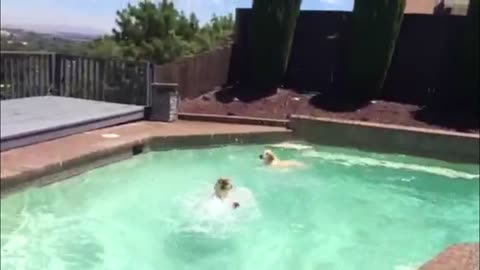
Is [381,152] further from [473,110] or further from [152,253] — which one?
[152,253]

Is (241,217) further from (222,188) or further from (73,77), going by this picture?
(73,77)

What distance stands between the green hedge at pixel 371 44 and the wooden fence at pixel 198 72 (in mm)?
2593

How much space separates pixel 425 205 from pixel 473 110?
4653 millimetres

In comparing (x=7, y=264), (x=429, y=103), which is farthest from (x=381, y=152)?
(x=7, y=264)

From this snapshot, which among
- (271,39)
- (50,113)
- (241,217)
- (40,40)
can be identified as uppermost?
(271,39)

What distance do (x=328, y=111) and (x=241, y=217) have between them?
547 cm

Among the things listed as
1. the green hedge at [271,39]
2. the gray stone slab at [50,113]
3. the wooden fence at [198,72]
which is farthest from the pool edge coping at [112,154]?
the green hedge at [271,39]

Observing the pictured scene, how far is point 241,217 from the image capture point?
252 inches

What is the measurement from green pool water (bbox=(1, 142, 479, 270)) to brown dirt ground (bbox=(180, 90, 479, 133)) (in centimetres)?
199

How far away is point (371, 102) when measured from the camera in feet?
39.7

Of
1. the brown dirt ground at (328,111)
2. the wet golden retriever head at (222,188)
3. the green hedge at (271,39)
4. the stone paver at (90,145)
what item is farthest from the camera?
the green hedge at (271,39)

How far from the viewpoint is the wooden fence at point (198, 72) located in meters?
10.9

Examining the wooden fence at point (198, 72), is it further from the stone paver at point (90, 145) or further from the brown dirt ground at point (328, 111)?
the stone paver at point (90, 145)

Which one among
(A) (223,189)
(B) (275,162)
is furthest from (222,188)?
(B) (275,162)
